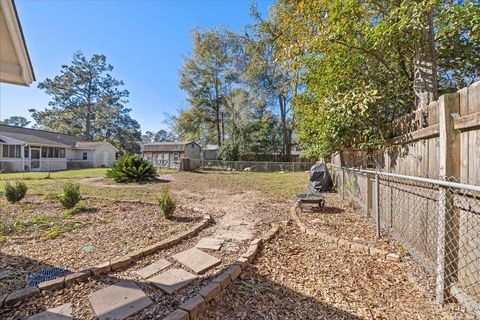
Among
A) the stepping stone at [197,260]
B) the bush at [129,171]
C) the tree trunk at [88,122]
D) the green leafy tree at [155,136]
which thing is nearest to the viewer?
the stepping stone at [197,260]

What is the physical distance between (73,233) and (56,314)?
2.38m

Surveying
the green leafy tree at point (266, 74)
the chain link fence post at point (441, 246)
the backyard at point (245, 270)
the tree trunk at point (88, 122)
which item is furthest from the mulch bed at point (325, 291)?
the tree trunk at point (88, 122)

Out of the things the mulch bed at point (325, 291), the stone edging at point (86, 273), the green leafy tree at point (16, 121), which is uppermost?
the green leafy tree at point (16, 121)

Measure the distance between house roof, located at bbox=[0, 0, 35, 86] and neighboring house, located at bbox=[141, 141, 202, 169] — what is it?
22.7m

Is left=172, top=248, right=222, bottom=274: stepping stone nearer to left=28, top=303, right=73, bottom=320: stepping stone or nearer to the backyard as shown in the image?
the backyard

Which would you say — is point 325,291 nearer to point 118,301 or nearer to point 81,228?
point 118,301

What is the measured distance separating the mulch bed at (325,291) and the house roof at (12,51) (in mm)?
4580

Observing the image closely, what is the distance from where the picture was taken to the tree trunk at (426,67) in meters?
3.74

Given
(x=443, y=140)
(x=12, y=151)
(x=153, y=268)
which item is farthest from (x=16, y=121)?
(x=443, y=140)

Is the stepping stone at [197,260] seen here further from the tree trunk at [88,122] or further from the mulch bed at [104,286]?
the tree trunk at [88,122]

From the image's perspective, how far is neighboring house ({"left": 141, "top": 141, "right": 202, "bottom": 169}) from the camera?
2672 centimetres

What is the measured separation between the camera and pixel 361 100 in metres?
4.08

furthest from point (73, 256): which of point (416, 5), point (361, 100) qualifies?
point (416, 5)

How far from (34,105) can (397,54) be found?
157ft
